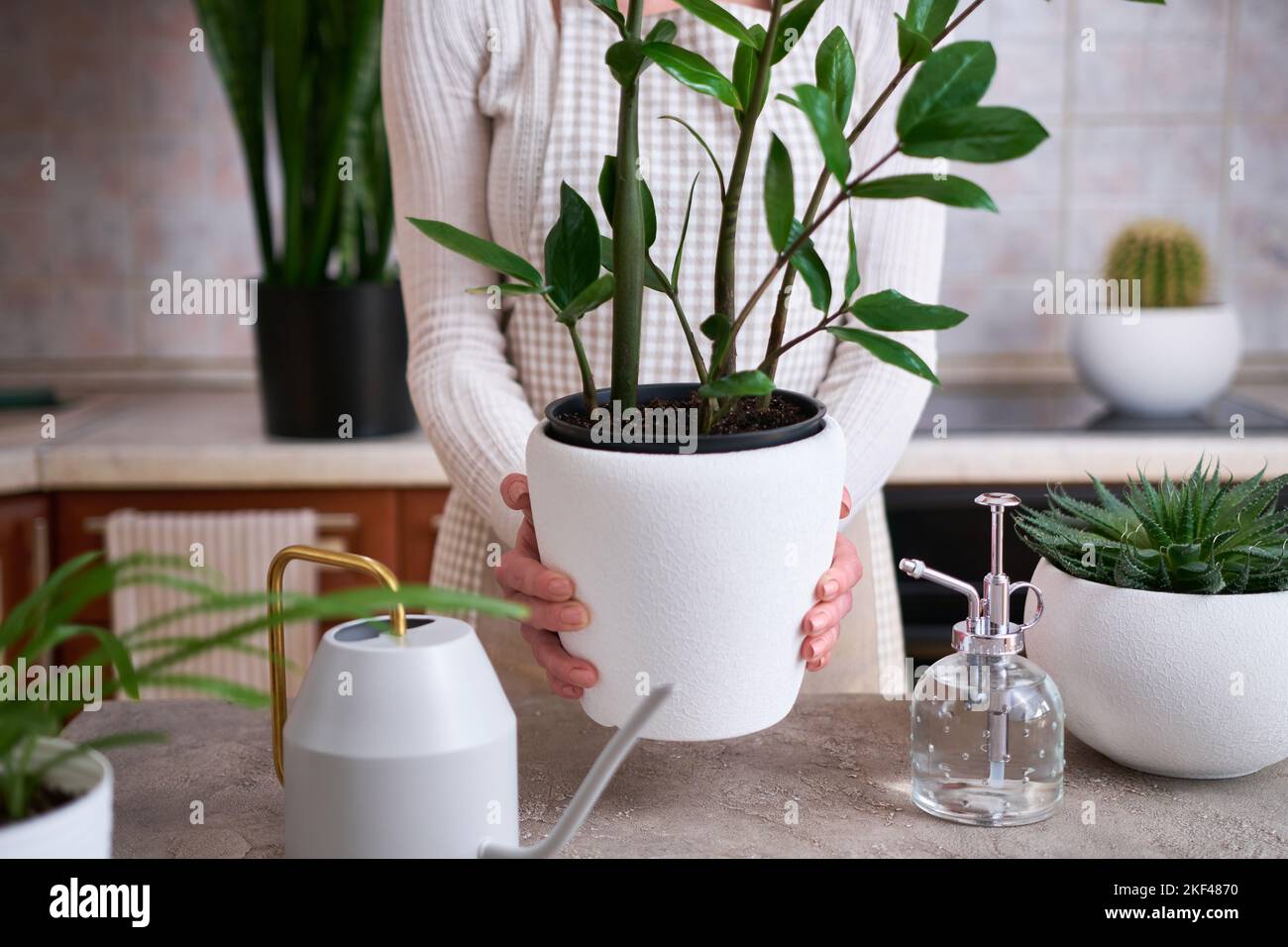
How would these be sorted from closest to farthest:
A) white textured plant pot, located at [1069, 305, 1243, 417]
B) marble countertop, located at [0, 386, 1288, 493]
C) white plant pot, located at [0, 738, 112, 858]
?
white plant pot, located at [0, 738, 112, 858] < marble countertop, located at [0, 386, 1288, 493] < white textured plant pot, located at [1069, 305, 1243, 417]

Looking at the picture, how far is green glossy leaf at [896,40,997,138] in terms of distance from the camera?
549 mm

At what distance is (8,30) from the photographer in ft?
7.32

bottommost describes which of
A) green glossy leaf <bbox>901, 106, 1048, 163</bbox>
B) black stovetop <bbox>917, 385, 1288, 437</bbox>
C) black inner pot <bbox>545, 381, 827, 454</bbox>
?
black stovetop <bbox>917, 385, 1288, 437</bbox>

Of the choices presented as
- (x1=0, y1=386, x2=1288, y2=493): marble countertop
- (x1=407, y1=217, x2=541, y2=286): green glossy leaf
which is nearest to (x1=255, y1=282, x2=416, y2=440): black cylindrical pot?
(x1=0, y1=386, x2=1288, y2=493): marble countertop

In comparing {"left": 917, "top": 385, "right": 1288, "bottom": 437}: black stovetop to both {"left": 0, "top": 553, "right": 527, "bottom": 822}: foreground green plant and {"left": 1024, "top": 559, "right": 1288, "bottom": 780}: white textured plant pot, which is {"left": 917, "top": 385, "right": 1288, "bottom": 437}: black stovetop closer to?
{"left": 1024, "top": 559, "right": 1288, "bottom": 780}: white textured plant pot

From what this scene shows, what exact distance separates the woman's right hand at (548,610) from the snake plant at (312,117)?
46.3 inches

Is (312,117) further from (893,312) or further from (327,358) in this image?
(893,312)

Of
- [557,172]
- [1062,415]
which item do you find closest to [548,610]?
[557,172]

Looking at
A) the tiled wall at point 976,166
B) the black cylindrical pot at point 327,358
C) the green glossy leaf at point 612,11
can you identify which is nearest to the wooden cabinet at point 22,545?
the black cylindrical pot at point 327,358

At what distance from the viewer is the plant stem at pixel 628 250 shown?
24.3 inches

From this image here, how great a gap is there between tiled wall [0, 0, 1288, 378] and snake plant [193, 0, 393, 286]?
0.47 metres

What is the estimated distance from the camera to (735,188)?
621 mm

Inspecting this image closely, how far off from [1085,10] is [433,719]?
6.73ft
